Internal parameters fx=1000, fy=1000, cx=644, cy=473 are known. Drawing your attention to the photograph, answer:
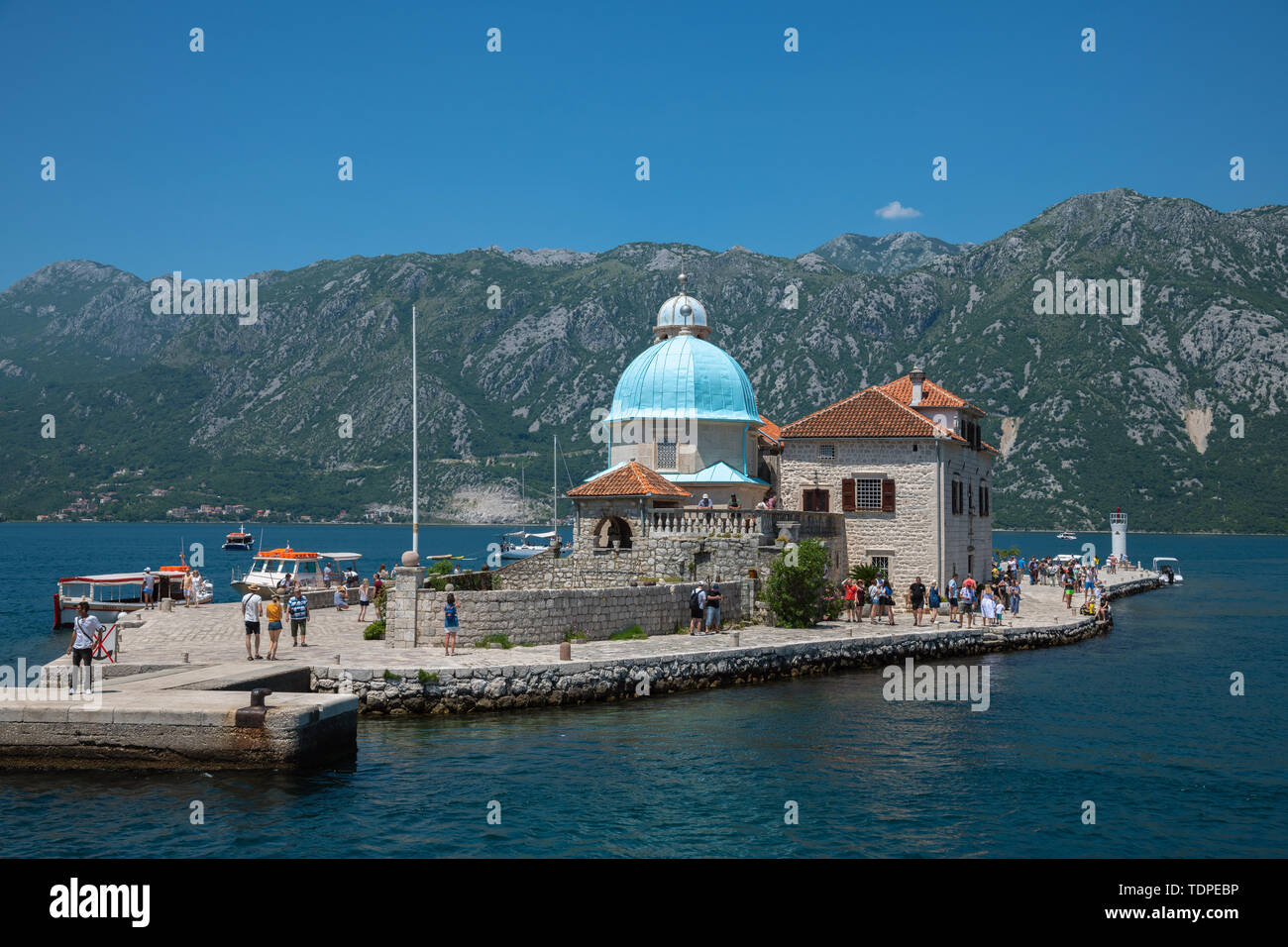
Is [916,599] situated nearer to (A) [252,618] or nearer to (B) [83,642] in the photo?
(A) [252,618]

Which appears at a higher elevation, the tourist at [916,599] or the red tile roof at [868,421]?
the red tile roof at [868,421]

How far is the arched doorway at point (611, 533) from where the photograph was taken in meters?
42.1

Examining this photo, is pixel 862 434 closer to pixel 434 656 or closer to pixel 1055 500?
pixel 434 656

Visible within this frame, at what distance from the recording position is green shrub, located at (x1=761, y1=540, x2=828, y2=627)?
3622cm

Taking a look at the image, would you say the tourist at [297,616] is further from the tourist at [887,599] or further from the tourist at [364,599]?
the tourist at [887,599]

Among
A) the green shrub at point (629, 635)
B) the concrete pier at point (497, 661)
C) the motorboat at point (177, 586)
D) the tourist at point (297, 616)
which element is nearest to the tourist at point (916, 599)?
the concrete pier at point (497, 661)

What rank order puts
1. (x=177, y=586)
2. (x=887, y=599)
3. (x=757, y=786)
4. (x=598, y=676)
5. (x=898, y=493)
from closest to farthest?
(x=757, y=786) → (x=598, y=676) → (x=887, y=599) → (x=898, y=493) → (x=177, y=586)

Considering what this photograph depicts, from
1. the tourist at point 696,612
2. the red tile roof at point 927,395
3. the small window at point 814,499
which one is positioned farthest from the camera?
the red tile roof at point 927,395

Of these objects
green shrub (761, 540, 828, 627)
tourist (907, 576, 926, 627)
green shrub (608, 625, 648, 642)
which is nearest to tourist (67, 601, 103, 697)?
green shrub (608, 625, 648, 642)

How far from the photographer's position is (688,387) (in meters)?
47.8

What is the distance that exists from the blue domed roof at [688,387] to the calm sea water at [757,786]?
1956cm

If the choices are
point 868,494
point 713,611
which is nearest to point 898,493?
point 868,494

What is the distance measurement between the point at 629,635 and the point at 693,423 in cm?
1728

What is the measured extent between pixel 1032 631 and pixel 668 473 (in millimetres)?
17396
